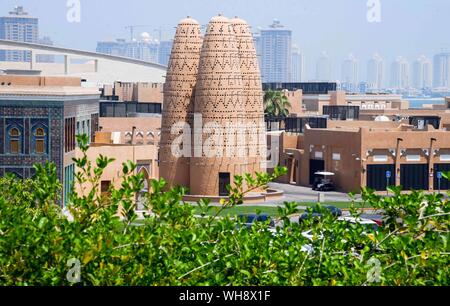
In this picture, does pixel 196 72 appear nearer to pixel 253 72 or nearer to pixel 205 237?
pixel 253 72

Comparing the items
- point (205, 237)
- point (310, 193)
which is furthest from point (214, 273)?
point (310, 193)

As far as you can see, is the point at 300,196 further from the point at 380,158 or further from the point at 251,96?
the point at 251,96

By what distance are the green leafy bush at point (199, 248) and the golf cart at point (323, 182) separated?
180 feet

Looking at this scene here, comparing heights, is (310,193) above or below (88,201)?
below

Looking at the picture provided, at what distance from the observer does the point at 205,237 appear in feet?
62.9

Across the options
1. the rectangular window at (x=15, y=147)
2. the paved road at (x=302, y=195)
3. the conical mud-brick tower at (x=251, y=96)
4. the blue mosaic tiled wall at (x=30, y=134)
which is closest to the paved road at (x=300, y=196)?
the paved road at (x=302, y=195)

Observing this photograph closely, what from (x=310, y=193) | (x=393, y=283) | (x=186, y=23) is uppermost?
(x=186, y=23)

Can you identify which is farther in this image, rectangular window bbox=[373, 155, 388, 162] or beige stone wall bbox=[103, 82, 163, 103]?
beige stone wall bbox=[103, 82, 163, 103]

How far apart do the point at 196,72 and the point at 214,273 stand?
50.3 meters

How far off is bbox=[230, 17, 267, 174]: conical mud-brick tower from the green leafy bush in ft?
157

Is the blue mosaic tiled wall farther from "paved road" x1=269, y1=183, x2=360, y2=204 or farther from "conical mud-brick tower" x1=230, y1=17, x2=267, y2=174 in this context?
"paved road" x1=269, y1=183, x2=360, y2=204

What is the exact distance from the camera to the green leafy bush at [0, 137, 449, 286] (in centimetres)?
1741

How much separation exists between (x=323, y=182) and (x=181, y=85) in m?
12.4

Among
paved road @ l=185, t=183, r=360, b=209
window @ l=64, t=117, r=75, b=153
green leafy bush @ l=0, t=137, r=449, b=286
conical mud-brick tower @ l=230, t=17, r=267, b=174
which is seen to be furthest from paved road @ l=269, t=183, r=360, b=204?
green leafy bush @ l=0, t=137, r=449, b=286
